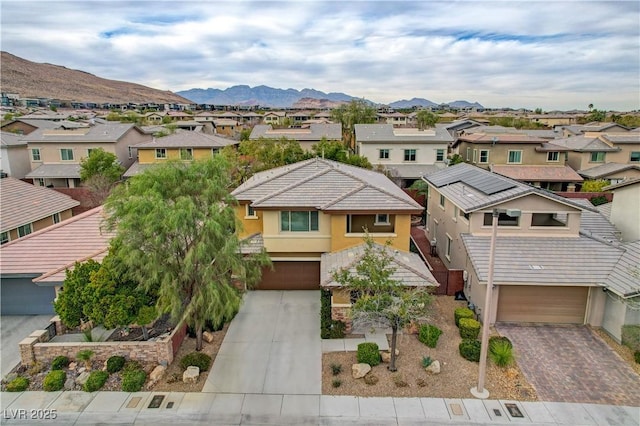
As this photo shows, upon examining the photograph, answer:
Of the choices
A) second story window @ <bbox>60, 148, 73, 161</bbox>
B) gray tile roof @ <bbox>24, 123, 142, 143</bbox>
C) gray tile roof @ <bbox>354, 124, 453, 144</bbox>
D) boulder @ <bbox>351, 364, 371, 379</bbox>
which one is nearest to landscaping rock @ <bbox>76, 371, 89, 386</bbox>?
boulder @ <bbox>351, 364, 371, 379</bbox>

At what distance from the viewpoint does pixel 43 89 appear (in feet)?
575

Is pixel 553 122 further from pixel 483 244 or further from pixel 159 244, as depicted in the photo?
pixel 159 244

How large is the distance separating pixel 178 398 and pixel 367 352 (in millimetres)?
6553

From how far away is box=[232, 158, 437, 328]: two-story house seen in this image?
1847 centimetres

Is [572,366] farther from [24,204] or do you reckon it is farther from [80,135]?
[80,135]

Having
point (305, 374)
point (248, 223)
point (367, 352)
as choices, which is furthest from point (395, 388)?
point (248, 223)

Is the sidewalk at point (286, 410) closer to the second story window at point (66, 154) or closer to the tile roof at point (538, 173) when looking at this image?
the tile roof at point (538, 173)

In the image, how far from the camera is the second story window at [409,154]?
42341 mm

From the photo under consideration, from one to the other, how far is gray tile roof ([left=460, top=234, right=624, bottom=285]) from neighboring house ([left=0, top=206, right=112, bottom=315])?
17.0 meters

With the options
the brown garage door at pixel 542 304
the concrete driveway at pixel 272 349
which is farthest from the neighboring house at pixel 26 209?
the brown garage door at pixel 542 304

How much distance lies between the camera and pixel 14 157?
41469 millimetres

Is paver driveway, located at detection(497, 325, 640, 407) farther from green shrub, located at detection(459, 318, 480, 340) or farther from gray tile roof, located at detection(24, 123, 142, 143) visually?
gray tile roof, located at detection(24, 123, 142, 143)

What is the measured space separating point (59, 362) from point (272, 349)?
7583mm

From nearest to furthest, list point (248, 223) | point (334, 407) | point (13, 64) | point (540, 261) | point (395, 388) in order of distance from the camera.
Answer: point (334, 407)
point (395, 388)
point (540, 261)
point (248, 223)
point (13, 64)
